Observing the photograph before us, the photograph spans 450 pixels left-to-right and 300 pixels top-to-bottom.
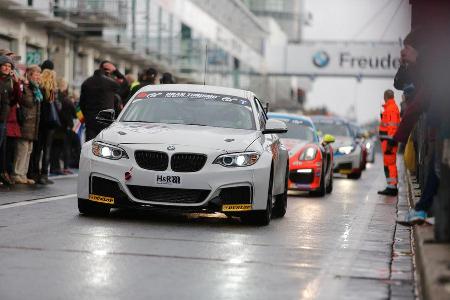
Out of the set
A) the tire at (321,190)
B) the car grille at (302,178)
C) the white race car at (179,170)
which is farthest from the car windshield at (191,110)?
the tire at (321,190)

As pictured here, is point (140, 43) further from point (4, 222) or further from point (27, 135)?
point (4, 222)

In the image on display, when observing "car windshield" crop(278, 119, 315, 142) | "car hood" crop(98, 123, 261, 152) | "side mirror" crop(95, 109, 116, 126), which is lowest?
"car windshield" crop(278, 119, 315, 142)

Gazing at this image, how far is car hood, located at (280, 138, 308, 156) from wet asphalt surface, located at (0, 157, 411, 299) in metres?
5.34

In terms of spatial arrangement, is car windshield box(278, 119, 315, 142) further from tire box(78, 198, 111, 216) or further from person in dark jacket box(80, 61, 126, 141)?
tire box(78, 198, 111, 216)

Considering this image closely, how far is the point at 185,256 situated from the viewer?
30.6 feet

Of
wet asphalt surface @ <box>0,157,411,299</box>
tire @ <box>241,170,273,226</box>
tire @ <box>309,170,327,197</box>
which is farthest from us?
tire @ <box>309,170,327,197</box>

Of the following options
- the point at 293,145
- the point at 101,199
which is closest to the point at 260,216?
the point at 101,199

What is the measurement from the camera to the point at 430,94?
1078cm

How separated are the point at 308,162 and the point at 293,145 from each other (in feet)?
2.08

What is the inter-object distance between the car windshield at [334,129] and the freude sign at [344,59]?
5800 centimetres

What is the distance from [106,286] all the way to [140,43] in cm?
4402

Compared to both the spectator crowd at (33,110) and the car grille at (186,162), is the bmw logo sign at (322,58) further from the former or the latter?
the car grille at (186,162)

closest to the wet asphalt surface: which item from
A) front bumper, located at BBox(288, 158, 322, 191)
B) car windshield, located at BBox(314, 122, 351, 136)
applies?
front bumper, located at BBox(288, 158, 322, 191)

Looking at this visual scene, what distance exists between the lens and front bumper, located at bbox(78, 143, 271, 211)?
38.7 ft
